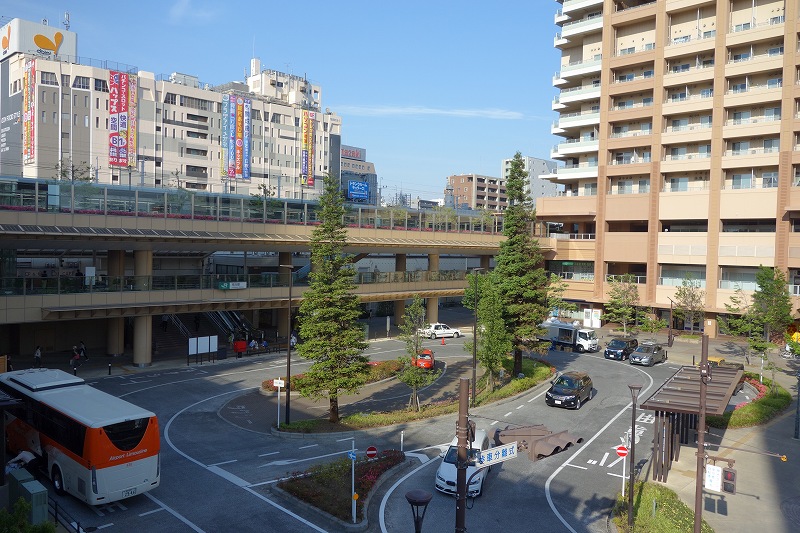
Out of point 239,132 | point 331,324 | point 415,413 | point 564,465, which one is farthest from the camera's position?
point 239,132

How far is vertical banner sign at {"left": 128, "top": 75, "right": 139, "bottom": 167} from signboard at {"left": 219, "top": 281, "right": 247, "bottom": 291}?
57.5m

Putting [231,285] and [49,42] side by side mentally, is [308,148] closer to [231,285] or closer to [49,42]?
[49,42]

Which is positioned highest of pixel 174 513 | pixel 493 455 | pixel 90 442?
pixel 493 455

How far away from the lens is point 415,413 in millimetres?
30109

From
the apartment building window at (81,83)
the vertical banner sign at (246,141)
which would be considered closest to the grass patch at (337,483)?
the apartment building window at (81,83)

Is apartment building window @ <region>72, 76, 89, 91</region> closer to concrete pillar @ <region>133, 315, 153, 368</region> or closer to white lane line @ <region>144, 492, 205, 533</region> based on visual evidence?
concrete pillar @ <region>133, 315, 153, 368</region>

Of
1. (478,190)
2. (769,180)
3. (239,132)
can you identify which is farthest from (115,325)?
(478,190)

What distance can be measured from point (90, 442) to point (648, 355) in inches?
1514

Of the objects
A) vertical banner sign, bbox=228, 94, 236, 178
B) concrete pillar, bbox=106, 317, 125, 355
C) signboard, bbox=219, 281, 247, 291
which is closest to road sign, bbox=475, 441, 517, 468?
signboard, bbox=219, 281, 247, 291

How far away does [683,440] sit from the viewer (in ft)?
88.4

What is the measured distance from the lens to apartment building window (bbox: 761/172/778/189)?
5476cm

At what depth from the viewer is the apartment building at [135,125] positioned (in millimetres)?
85688

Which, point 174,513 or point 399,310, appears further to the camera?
point 399,310

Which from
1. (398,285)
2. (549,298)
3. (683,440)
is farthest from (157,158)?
(683,440)
